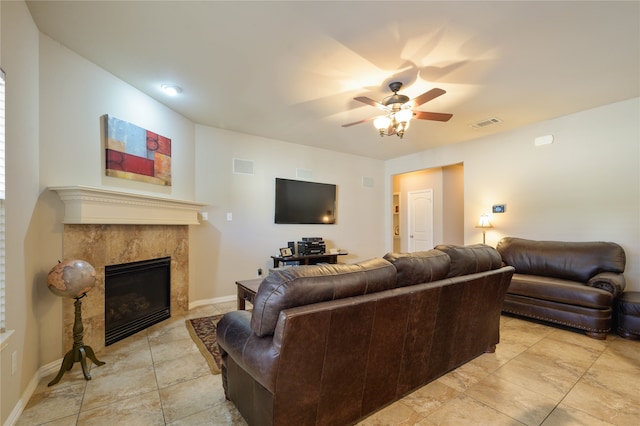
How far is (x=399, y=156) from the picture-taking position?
19.9 feet

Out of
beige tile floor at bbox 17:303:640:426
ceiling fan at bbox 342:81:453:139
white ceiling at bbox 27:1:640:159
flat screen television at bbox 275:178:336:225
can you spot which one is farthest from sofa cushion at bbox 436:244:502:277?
flat screen television at bbox 275:178:336:225

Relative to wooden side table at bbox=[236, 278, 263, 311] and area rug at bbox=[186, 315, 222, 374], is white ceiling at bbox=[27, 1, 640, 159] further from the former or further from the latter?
area rug at bbox=[186, 315, 222, 374]

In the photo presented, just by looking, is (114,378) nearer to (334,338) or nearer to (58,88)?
(334,338)

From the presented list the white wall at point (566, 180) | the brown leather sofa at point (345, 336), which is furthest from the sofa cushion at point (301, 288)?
the white wall at point (566, 180)

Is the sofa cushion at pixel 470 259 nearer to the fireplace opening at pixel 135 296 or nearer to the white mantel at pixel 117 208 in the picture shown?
the white mantel at pixel 117 208

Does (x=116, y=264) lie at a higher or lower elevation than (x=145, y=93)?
lower

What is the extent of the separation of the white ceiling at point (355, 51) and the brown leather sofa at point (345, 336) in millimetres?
1697

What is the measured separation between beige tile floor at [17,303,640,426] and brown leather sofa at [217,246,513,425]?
0.15m

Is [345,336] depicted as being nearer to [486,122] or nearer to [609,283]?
[609,283]

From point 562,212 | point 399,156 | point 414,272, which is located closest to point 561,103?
point 562,212

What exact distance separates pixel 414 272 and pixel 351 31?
6.03 feet

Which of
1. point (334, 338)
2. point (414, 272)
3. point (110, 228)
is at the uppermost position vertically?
point (110, 228)

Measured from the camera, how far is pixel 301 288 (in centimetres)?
135

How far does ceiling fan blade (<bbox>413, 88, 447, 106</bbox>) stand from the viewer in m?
2.41
